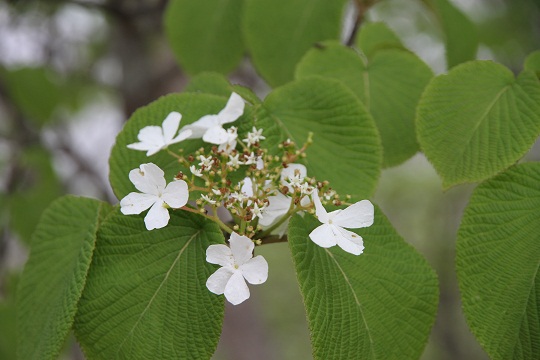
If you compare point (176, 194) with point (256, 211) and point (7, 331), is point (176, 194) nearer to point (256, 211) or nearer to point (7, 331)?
point (256, 211)

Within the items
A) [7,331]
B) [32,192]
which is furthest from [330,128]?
[32,192]

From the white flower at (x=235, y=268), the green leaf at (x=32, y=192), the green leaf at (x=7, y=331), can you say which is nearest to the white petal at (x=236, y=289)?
the white flower at (x=235, y=268)

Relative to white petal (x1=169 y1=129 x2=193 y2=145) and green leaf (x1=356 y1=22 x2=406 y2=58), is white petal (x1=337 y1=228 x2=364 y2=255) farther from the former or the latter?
green leaf (x1=356 y1=22 x2=406 y2=58)

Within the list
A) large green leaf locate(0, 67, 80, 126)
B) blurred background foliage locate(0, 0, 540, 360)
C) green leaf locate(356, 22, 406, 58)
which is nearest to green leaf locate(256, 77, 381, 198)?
green leaf locate(356, 22, 406, 58)

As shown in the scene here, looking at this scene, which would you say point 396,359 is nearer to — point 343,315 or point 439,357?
point 343,315

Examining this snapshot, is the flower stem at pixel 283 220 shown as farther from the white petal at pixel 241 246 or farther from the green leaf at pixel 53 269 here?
the green leaf at pixel 53 269
